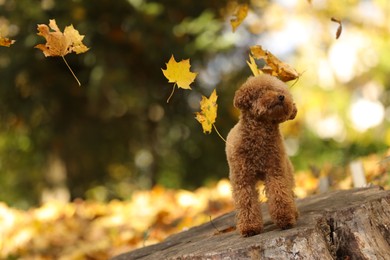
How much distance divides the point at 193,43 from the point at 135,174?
10.1ft

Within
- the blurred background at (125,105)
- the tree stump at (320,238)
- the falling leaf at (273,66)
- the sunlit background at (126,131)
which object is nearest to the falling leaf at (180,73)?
the falling leaf at (273,66)

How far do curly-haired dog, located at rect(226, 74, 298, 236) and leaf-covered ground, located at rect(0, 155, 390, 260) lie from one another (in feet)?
7.43

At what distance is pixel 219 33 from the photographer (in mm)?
7402

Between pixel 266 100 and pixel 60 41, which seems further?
pixel 60 41

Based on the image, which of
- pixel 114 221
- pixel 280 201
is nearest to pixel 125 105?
pixel 114 221

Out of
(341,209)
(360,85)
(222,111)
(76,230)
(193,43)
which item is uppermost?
(360,85)

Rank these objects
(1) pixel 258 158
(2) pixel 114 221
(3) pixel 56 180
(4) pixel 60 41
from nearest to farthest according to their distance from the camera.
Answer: (1) pixel 258 158 < (4) pixel 60 41 < (2) pixel 114 221 < (3) pixel 56 180

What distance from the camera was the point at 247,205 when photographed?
2514 mm

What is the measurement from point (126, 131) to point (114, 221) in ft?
9.14

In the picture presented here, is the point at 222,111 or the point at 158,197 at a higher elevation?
the point at 222,111

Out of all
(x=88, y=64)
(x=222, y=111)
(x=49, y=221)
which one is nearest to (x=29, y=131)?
(x=88, y=64)

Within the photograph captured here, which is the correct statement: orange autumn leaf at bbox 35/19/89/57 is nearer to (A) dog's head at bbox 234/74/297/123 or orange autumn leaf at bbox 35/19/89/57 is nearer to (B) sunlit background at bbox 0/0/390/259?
(A) dog's head at bbox 234/74/297/123

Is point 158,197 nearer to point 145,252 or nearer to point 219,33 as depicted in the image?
point 219,33

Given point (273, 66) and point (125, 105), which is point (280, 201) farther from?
point (125, 105)
